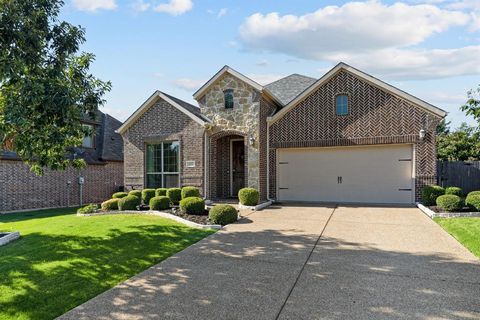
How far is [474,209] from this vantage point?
9.96 meters

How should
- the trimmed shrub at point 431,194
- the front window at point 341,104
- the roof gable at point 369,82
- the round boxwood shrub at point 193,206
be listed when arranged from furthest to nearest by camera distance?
1. the front window at point 341,104
2. the roof gable at point 369,82
3. the trimmed shrub at point 431,194
4. the round boxwood shrub at point 193,206

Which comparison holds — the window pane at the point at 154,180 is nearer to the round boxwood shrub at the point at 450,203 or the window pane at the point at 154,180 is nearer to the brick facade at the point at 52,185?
the brick facade at the point at 52,185

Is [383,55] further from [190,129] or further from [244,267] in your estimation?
[244,267]

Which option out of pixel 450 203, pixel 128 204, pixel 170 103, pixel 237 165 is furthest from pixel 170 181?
pixel 450 203

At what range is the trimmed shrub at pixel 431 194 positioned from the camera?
10.9m

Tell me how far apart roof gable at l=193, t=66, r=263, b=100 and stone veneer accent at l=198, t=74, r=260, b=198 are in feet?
0.48

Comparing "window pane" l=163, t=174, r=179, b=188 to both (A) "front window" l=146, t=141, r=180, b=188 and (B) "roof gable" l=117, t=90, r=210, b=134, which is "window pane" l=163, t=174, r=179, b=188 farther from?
(B) "roof gable" l=117, t=90, r=210, b=134

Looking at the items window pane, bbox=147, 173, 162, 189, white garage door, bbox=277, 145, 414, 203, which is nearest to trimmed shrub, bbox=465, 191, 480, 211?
white garage door, bbox=277, 145, 414, 203

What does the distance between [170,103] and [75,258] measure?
31.1ft

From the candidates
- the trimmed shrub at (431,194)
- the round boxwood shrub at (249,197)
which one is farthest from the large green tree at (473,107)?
the round boxwood shrub at (249,197)

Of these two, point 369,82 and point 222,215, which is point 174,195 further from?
point 369,82

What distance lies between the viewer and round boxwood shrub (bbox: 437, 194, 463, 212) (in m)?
9.68

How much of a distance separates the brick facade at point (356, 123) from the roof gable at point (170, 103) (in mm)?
3129

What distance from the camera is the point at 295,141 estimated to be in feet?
44.6
